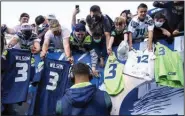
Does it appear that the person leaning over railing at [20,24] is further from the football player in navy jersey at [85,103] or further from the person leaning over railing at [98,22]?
the football player in navy jersey at [85,103]

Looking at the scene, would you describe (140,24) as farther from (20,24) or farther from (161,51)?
(20,24)

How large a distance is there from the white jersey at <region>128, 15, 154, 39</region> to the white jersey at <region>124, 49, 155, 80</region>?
0.96ft

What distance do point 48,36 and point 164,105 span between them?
216 centimetres

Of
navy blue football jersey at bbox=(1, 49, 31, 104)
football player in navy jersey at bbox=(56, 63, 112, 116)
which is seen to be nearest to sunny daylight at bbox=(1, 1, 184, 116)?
navy blue football jersey at bbox=(1, 49, 31, 104)

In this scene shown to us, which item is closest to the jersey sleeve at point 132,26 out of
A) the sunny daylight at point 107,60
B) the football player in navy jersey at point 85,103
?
the sunny daylight at point 107,60

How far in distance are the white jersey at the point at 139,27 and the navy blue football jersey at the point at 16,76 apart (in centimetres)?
171

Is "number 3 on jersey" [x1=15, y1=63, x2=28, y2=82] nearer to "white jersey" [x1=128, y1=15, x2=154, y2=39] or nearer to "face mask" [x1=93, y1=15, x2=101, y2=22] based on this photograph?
"face mask" [x1=93, y1=15, x2=101, y2=22]

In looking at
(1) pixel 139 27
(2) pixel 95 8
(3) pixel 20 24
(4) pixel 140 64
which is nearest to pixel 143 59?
(4) pixel 140 64

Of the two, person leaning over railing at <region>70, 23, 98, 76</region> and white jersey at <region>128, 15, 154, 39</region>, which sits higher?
white jersey at <region>128, 15, 154, 39</region>

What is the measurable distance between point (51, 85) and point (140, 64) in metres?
1.44

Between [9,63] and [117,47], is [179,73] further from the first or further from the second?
[9,63]

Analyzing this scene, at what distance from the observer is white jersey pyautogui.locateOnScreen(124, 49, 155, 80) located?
19.7 feet

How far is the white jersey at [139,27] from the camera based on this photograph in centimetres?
628

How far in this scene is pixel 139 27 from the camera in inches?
250
